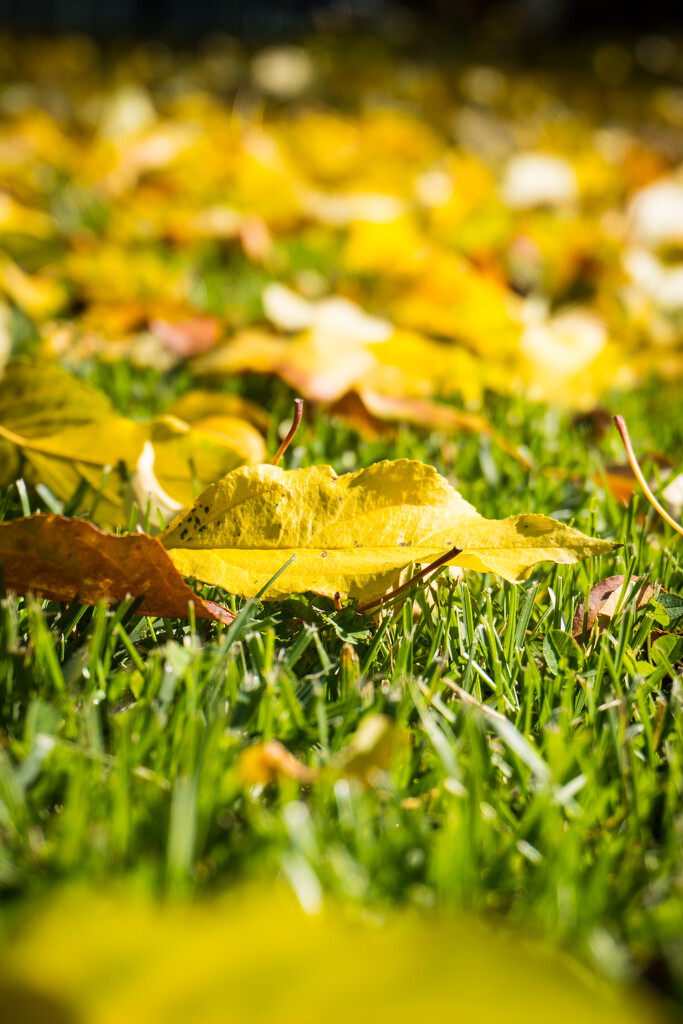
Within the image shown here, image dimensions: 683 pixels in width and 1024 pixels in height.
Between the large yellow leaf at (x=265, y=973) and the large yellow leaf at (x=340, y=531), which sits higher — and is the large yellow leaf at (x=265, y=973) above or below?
above

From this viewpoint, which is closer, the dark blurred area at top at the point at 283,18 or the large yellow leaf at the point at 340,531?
the large yellow leaf at the point at 340,531

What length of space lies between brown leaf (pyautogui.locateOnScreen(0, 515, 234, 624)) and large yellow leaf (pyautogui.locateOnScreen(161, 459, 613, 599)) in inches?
2.0

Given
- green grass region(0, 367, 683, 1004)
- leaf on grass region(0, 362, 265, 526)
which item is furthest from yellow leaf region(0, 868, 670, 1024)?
leaf on grass region(0, 362, 265, 526)

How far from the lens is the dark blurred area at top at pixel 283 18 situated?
32.4 ft

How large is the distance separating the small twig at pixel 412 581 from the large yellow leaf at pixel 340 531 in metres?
0.01

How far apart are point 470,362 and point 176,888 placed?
1255 millimetres

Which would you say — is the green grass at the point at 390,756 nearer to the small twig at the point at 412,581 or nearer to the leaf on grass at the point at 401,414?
the small twig at the point at 412,581

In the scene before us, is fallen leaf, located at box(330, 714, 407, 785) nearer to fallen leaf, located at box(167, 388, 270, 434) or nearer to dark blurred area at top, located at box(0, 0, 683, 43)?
fallen leaf, located at box(167, 388, 270, 434)

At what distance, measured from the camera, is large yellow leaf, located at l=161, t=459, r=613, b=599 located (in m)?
0.79

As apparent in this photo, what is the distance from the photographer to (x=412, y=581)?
2.73ft

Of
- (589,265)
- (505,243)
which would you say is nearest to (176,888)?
(589,265)

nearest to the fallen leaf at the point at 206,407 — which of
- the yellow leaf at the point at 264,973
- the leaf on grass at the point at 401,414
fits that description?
the leaf on grass at the point at 401,414

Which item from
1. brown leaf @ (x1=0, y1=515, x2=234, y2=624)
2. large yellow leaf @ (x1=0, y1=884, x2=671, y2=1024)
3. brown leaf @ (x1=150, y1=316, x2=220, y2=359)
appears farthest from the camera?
brown leaf @ (x1=150, y1=316, x2=220, y2=359)

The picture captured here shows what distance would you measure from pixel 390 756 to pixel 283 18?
12666 mm
